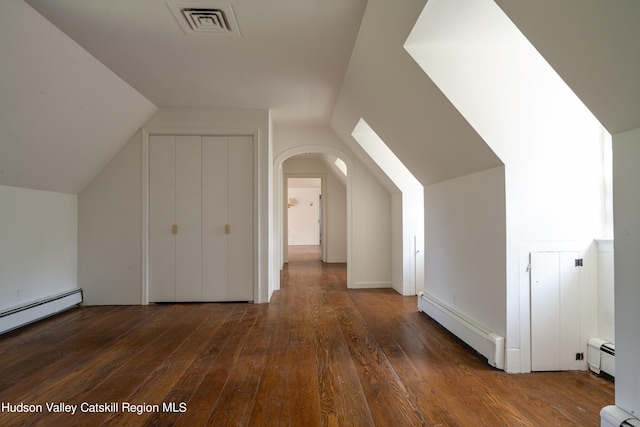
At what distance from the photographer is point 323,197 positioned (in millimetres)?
8570

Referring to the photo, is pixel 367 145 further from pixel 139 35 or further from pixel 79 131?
pixel 79 131

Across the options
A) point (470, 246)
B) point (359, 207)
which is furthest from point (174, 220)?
point (470, 246)

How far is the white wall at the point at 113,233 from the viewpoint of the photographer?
442cm

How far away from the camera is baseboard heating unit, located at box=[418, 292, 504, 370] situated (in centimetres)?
250

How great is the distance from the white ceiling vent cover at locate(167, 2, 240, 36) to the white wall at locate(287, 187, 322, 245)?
1183cm

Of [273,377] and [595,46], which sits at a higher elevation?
[595,46]

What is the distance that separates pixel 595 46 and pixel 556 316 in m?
1.88

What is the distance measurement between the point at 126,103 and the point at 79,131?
0.61 meters

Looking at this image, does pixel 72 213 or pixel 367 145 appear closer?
pixel 72 213

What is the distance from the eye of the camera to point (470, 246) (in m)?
3.01

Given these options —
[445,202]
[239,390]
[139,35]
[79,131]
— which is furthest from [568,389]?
[79,131]

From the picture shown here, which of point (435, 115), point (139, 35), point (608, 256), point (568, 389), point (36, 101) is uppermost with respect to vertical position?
point (139, 35)

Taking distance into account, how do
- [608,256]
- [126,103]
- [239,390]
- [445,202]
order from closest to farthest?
[239,390], [608,256], [445,202], [126,103]

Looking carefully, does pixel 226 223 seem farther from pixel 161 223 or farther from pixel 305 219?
pixel 305 219
